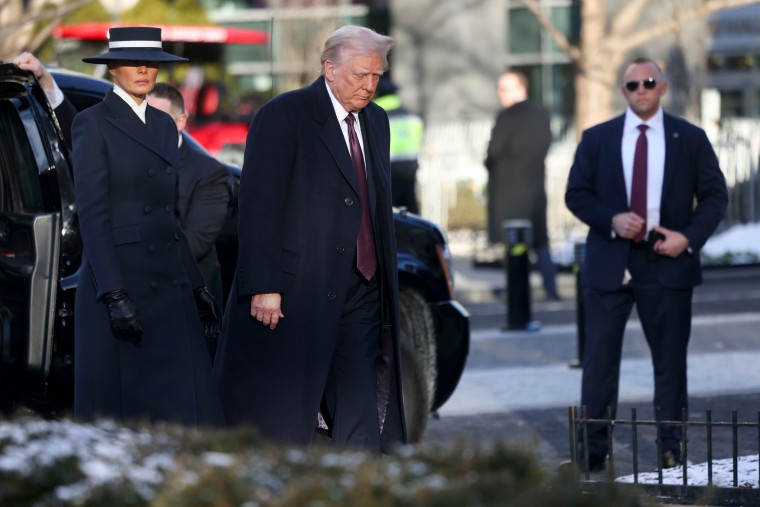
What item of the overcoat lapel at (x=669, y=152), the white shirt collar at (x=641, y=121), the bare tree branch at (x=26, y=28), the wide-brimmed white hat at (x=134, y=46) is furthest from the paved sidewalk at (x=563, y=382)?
the bare tree branch at (x=26, y=28)

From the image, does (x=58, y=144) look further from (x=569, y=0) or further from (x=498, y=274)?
(x=569, y=0)

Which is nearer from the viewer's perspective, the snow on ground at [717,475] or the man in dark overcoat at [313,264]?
the man in dark overcoat at [313,264]

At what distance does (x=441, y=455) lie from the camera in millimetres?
2580

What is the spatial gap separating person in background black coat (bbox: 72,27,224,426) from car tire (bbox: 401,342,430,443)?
63.3 inches

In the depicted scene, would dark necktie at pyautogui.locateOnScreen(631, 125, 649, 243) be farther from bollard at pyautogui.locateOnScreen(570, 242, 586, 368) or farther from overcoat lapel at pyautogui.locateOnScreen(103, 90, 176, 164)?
bollard at pyautogui.locateOnScreen(570, 242, 586, 368)

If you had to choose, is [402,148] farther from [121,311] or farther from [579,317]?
[121,311]

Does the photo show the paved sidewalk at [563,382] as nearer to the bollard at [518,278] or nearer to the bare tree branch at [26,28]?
the bollard at [518,278]

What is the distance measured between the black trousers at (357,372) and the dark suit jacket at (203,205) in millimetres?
887

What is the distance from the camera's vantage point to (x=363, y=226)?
18.1 ft

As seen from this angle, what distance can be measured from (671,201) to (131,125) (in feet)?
8.75

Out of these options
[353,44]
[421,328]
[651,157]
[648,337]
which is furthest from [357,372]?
[651,157]

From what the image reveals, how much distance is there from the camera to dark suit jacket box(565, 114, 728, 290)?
22.7ft

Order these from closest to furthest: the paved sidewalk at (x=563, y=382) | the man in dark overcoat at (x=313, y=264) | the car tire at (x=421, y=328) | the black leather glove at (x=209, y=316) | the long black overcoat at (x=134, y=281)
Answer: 1. the long black overcoat at (x=134, y=281)
2. the man in dark overcoat at (x=313, y=264)
3. the black leather glove at (x=209, y=316)
4. the car tire at (x=421, y=328)
5. the paved sidewalk at (x=563, y=382)

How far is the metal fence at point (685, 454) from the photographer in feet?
17.3
